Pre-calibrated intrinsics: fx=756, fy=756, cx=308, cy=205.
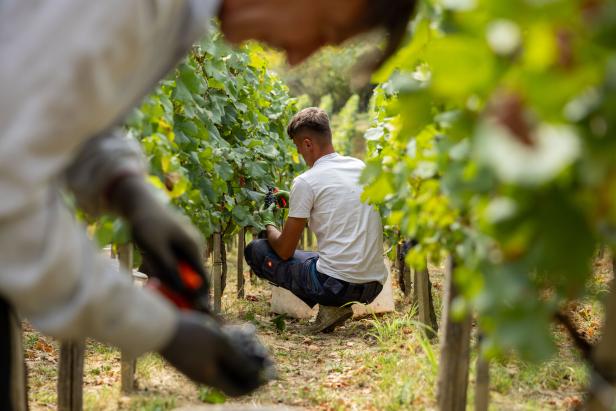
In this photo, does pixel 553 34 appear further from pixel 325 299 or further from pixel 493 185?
pixel 325 299

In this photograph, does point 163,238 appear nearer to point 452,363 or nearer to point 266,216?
point 452,363

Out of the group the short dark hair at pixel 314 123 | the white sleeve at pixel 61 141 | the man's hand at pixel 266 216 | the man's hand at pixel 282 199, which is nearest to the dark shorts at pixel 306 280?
the man's hand at pixel 266 216

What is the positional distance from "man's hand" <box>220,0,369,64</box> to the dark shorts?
3677 millimetres

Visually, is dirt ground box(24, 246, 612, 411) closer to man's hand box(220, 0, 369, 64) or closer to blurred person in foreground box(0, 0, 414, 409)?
blurred person in foreground box(0, 0, 414, 409)

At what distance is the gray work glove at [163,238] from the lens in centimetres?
156

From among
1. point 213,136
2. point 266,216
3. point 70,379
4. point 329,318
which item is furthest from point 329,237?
point 70,379

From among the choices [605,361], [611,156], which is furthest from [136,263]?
[611,156]

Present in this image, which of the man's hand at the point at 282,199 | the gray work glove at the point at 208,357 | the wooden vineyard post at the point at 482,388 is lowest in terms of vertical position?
Answer: the wooden vineyard post at the point at 482,388

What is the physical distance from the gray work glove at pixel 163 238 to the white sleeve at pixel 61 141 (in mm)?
222

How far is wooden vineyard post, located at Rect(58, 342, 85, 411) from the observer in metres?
2.81

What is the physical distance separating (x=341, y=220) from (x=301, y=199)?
0.31m

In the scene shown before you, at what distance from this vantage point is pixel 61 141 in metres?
1.23

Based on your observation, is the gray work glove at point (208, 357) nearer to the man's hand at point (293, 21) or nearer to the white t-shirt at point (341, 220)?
the man's hand at point (293, 21)

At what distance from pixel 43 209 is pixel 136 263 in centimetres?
233
